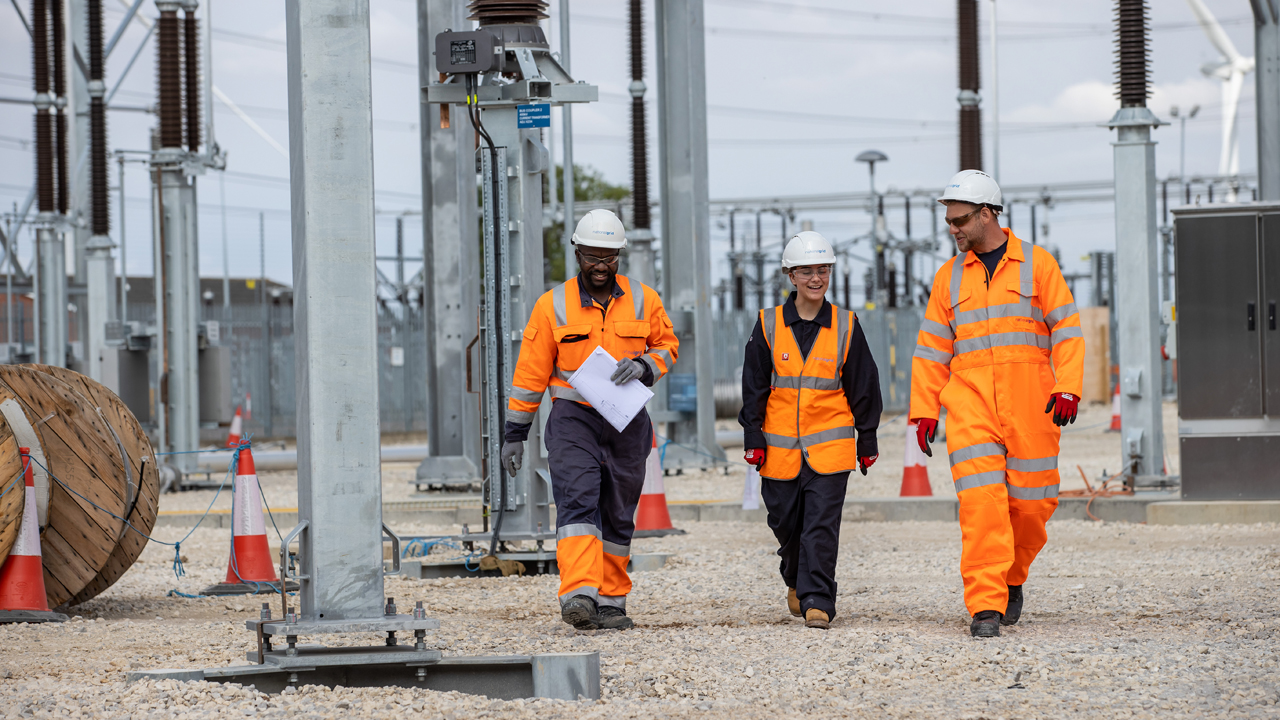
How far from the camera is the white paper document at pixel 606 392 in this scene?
708 centimetres

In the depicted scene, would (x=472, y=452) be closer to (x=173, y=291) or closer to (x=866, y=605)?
(x=173, y=291)

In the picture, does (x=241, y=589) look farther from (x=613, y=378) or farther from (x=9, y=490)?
(x=613, y=378)

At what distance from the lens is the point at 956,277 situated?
6.96 m

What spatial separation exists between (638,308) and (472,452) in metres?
8.87

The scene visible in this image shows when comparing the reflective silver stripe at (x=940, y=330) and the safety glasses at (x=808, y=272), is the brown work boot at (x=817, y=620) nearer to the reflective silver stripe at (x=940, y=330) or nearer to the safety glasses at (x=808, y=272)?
the reflective silver stripe at (x=940, y=330)

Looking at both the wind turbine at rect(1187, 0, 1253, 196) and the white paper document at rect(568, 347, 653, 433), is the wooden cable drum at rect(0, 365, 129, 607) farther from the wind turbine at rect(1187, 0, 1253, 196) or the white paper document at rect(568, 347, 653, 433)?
the wind turbine at rect(1187, 0, 1253, 196)

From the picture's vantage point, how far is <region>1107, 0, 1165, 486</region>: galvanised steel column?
42.4 feet

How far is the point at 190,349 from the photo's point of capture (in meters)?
16.9

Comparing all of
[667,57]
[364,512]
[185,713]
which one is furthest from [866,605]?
[667,57]

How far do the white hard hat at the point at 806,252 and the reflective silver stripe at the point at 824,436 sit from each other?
79 cm

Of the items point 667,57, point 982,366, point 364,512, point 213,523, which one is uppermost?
point 667,57

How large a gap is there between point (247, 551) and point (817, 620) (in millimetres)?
3763

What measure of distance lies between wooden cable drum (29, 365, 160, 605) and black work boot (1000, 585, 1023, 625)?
14.3ft

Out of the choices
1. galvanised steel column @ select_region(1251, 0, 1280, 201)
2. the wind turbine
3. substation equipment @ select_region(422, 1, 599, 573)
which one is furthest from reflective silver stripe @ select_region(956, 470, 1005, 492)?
the wind turbine
